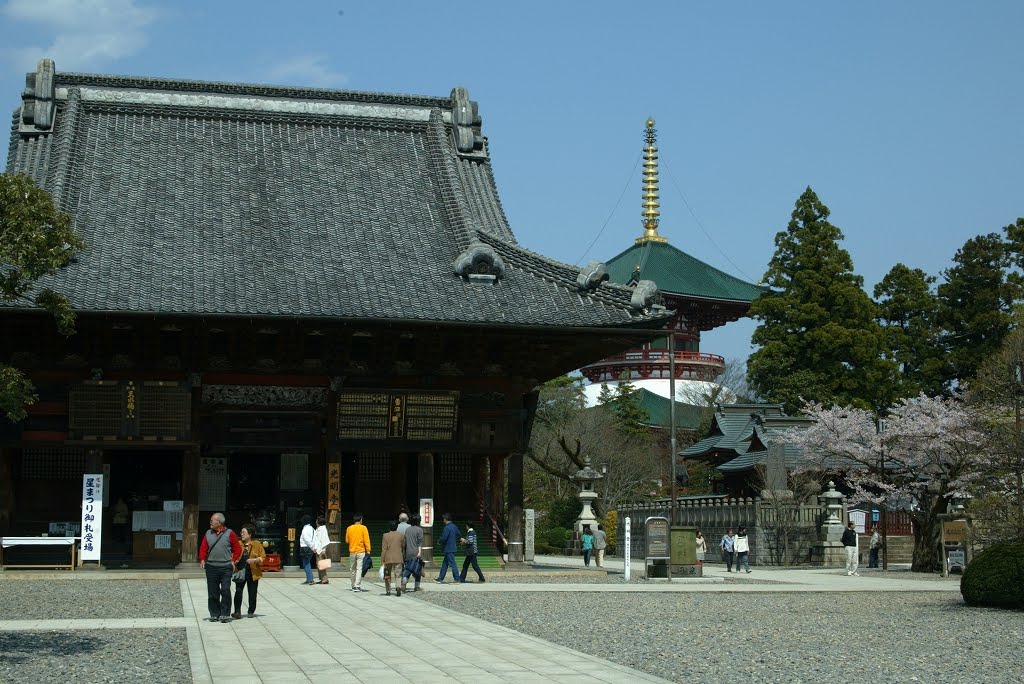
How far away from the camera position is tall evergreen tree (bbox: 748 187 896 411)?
58.0 metres

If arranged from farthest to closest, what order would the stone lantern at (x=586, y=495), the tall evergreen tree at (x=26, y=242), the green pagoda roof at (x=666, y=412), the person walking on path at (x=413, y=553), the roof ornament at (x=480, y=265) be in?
the green pagoda roof at (x=666, y=412), the stone lantern at (x=586, y=495), the roof ornament at (x=480, y=265), the person walking on path at (x=413, y=553), the tall evergreen tree at (x=26, y=242)

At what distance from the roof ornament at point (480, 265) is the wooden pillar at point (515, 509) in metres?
4.48

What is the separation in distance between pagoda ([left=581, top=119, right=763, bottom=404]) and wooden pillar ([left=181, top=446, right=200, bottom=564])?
169 ft

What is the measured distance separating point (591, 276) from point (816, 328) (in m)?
30.0

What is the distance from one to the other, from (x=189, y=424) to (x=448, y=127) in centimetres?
1348

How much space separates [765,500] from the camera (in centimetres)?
4709

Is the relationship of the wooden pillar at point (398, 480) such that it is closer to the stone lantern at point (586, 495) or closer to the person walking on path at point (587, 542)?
the person walking on path at point (587, 542)

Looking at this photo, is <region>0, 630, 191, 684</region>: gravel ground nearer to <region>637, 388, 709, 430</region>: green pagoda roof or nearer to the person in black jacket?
the person in black jacket

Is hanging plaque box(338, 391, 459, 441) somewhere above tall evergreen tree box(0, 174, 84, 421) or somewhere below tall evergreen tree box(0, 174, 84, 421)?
below

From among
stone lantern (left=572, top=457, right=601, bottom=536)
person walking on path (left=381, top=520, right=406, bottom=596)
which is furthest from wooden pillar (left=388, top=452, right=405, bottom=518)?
stone lantern (left=572, top=457, right=601, bottom=536)

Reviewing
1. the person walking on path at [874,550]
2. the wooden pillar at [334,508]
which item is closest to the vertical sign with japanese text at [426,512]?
the wooden pillar at [334,508]

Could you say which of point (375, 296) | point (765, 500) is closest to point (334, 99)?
point (375, 296)

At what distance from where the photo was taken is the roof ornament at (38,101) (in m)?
36.0

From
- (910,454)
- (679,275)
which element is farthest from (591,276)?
(679,275)
